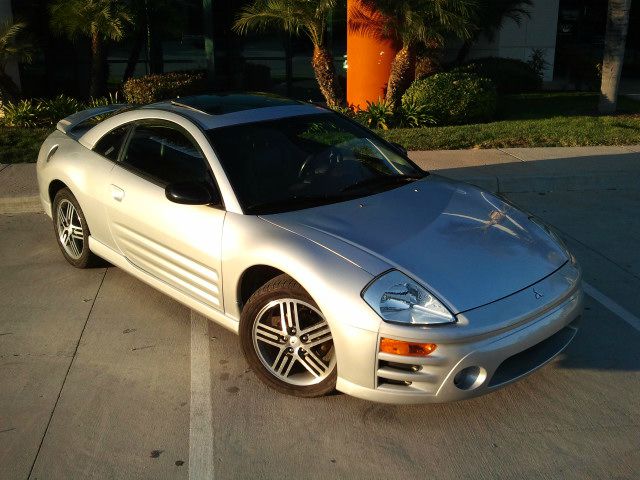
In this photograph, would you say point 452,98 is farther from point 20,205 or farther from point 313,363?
point 313,363

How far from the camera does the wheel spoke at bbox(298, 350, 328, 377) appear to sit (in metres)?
4.07

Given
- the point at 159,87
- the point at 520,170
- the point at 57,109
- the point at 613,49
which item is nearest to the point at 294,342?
the point at 520,170

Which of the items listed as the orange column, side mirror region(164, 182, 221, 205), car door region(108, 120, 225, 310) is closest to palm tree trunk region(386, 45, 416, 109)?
the orange column

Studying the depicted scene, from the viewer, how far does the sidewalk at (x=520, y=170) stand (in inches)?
336

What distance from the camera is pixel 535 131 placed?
11195 millimetres

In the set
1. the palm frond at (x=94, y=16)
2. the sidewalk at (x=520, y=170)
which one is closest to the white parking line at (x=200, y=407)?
the sidewalk at (x=520, y=170)

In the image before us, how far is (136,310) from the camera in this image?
548cm

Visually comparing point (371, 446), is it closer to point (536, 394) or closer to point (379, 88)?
point (536, 394)

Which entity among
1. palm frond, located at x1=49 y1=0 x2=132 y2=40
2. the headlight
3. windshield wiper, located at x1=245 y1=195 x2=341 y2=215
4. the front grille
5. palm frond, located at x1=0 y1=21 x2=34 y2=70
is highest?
palm frond, located at x1=49 y1=0 x2=132 y2=40

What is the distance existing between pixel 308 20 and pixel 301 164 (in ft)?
26.3

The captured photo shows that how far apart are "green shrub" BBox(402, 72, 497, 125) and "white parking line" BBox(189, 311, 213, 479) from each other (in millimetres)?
7681

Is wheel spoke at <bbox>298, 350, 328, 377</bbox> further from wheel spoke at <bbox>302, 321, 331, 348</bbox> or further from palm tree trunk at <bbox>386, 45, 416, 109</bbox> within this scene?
palm tree trunk at <bbox>386, 45, 416, 109</bbox>

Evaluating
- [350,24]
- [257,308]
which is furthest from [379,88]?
[257,308]

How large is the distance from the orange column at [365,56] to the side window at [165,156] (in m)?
7.89
